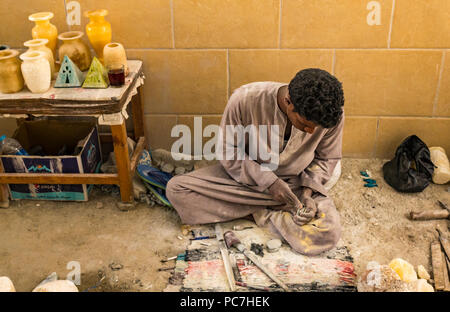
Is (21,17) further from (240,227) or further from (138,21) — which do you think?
(240,227)

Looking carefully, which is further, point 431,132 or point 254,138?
point 431,132

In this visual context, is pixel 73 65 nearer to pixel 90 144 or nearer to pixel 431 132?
pixel 90 144

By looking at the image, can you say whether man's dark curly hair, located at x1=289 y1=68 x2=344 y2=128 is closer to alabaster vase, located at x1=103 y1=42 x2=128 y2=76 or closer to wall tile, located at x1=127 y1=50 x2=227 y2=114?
wall tile, located at x1=127 y1=50 x2=227 y2=114

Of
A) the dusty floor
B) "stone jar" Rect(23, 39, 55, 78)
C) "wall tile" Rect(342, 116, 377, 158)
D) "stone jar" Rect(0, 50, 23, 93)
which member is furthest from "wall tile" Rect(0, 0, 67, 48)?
"wall tile" Rect(342, 116, 377, 158)

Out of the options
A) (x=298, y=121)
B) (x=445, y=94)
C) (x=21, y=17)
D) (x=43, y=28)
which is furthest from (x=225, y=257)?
(x=21, y=17)

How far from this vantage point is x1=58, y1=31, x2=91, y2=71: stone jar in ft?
11.9

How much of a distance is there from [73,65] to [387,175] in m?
2.69

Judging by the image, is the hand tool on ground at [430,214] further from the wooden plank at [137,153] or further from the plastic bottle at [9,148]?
the plastic bottle at [9,148]

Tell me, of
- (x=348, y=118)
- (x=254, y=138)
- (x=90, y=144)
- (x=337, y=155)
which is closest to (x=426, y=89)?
(x=348, y=118)

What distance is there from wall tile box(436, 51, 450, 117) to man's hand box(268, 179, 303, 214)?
5.57 ft

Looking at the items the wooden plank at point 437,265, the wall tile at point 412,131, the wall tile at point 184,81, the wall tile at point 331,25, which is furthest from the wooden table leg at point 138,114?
the wooden plank at point 437,265

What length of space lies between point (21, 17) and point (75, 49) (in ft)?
2.18

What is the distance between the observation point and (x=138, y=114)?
4.16 metres

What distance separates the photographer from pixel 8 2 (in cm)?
385
